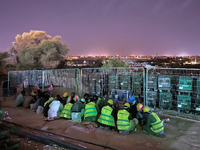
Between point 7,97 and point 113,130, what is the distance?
10674 millimetres

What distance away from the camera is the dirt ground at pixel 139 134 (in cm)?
538

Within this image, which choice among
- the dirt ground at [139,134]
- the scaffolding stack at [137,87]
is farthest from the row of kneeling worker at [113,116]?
the scaffolding stack at [137,87]

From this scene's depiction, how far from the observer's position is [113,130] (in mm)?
6629

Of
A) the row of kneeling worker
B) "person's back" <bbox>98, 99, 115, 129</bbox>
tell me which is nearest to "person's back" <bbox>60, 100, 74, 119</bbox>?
the row of kneeling worker

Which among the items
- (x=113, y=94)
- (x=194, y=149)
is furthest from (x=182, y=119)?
(x=113, y=94)

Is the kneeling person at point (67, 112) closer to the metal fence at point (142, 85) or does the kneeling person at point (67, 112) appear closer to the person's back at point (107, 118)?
the person's back at point (107, 118)

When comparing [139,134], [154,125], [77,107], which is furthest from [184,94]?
[77,107]

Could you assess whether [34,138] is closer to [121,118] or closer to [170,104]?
[121,118]

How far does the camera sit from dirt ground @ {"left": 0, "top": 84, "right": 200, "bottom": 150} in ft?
17.7

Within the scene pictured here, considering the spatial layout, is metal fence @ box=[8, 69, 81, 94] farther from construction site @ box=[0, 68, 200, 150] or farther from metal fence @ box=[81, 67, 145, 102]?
metal fence @ box=[81, 67, 145, 102]

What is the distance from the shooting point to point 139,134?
6.22 m

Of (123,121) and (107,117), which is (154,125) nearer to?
(123,121)

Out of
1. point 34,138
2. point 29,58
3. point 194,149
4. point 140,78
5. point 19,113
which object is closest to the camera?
point 194,149

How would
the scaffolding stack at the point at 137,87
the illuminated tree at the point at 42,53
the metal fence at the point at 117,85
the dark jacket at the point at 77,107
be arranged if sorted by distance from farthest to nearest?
the illuminated tree at the point at 42,53 < the metal fence at the point at 117,85 < the scaffolding stack at the point at 137,87 < the dark jacket at the point at 77,107
